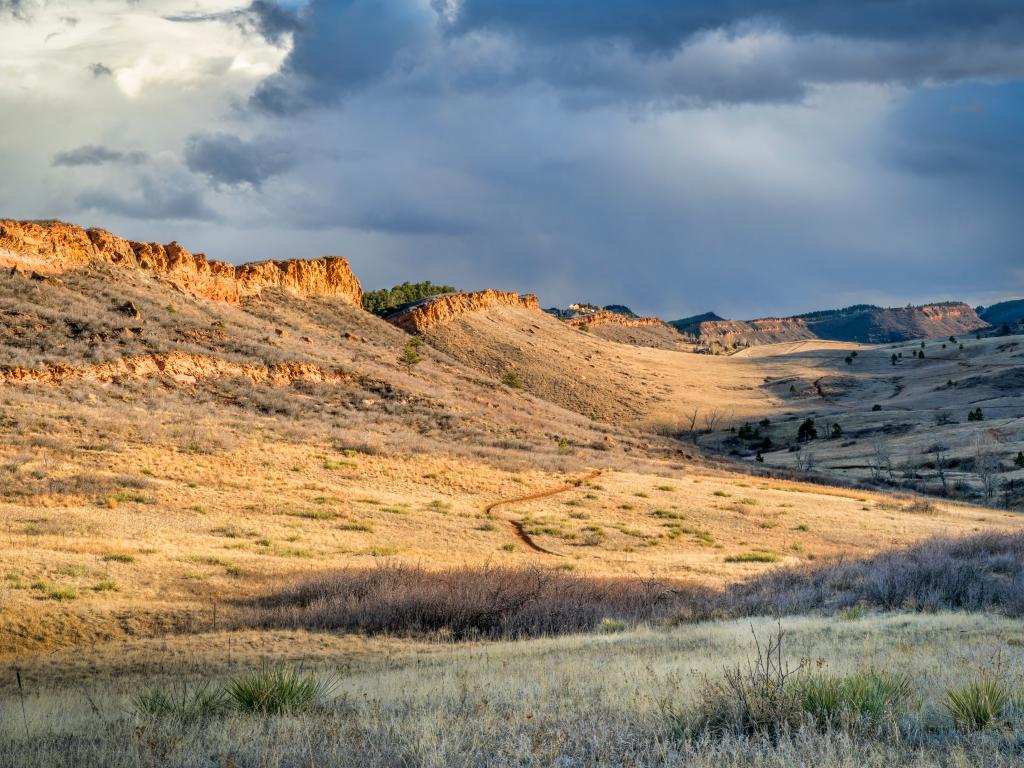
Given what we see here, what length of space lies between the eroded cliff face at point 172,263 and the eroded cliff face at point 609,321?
74117 millimetres

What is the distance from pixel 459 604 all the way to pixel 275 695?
283 inches

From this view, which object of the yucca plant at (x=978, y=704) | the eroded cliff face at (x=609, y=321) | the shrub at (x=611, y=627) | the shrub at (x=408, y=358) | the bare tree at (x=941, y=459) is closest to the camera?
the yucca plant at (x=978, y=704)

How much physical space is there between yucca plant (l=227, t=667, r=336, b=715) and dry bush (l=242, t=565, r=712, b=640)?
561 centimetres

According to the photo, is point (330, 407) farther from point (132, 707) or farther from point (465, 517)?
point (132, 707)

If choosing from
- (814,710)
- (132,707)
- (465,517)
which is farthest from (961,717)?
(465,517)

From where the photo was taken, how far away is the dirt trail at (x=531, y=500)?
25188 mm

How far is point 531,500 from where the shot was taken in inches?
1318

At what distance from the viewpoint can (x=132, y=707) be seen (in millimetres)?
8305

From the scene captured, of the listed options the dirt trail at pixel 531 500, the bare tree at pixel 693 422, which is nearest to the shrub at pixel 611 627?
the dirt trail at pixel 531 500

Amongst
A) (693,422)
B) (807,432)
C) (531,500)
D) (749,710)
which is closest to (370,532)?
(531,500)

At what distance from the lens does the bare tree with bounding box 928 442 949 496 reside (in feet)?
169

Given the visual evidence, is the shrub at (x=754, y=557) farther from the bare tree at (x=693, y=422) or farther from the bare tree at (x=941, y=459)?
the bare tree at (x=693, y=422)

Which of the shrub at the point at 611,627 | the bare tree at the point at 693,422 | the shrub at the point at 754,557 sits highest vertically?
the bare tree at the point at 693,422

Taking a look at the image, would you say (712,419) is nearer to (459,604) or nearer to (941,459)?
(941,459)
